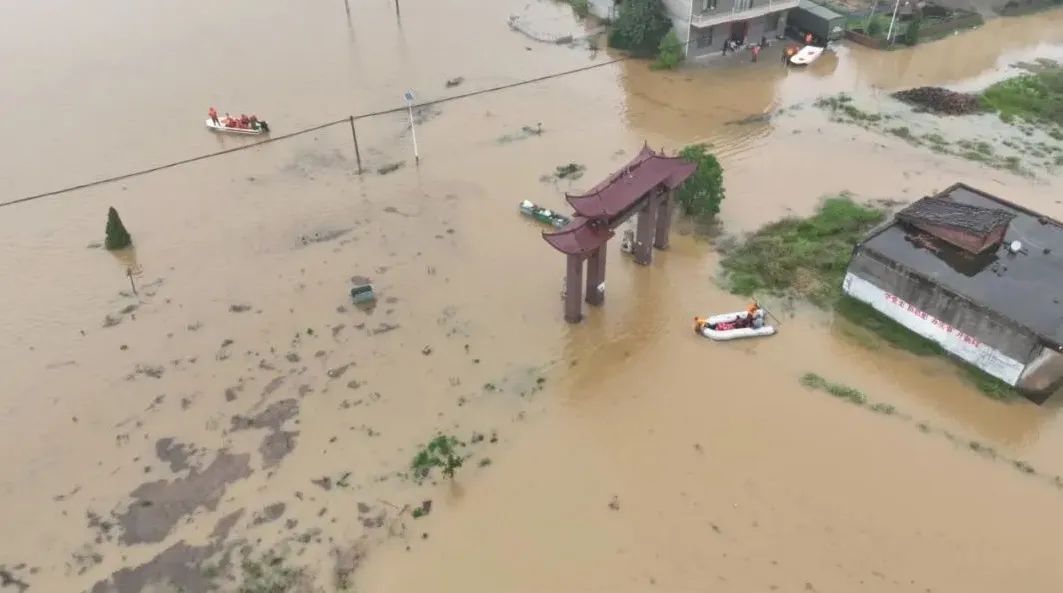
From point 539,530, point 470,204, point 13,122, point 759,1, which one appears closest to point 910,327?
point 539,530

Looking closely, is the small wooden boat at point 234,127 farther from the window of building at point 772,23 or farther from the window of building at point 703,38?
the window of building at point 772,23

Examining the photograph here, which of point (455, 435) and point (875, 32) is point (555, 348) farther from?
point (875, 32)

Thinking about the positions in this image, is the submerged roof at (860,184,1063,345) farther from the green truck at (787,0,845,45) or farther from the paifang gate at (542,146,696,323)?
the green truck at (787,0,845,45)

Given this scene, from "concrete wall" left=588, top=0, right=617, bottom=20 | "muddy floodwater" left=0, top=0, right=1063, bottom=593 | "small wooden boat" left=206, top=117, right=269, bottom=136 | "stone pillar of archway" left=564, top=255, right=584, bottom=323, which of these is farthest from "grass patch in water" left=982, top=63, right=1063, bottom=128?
"small wooden boat" left=206, top=117, right=269, bottom=136

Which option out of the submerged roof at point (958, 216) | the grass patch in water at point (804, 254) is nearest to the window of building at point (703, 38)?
the grass patch in water at point (804, 254)

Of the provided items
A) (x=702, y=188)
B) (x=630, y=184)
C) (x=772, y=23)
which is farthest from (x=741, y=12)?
(x=630, y=184)

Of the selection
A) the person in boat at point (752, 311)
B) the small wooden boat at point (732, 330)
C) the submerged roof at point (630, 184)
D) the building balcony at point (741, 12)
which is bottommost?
the small wooden boat at point (732, 330)
